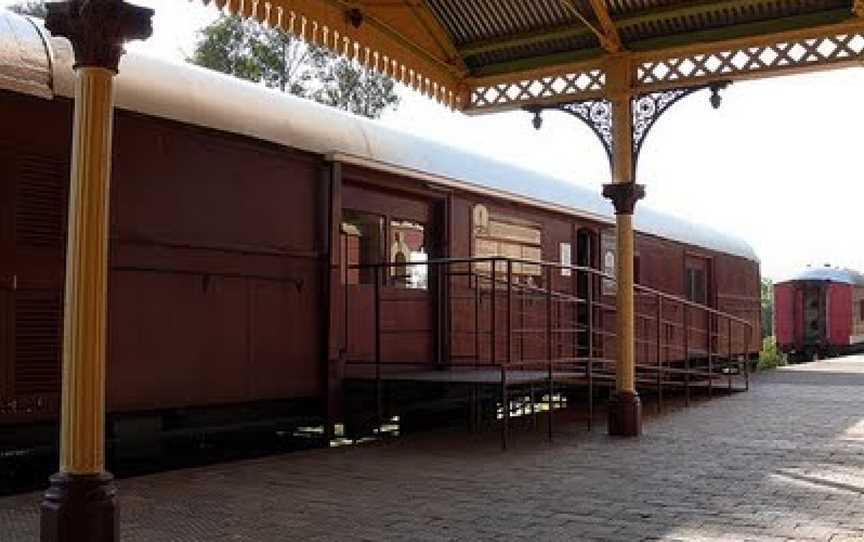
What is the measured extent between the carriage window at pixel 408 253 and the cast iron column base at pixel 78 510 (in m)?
5.34

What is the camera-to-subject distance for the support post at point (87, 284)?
4.13 meters

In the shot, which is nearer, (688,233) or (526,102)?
(526,102)

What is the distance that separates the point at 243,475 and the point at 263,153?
2.69 m

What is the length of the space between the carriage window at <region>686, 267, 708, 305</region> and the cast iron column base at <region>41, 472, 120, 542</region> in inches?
562

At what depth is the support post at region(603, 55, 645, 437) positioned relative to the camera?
902 cm

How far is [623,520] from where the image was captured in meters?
5.32

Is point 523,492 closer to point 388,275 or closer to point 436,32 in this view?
point 388,275

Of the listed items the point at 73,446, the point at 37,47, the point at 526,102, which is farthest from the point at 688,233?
the point at 73,446

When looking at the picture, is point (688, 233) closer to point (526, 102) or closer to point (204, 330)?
point (526, 102)

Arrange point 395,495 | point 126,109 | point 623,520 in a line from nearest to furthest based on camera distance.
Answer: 1. point 623,520
2. point 395,495
3. point 126,109

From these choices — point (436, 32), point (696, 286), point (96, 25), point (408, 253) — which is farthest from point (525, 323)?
point (96, 25)

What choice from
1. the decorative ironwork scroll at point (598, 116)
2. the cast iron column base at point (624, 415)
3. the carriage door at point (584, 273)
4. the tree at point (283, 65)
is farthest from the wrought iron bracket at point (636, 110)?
the tree at point (283, 65)

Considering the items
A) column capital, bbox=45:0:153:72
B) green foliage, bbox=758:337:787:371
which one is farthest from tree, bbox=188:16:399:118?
column capital, bbox=45:0:153:72

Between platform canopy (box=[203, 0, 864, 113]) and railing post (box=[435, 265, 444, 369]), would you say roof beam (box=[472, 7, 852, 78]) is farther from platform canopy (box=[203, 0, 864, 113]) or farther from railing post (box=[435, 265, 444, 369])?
railing post (box=[435, 265, 444, 369])
